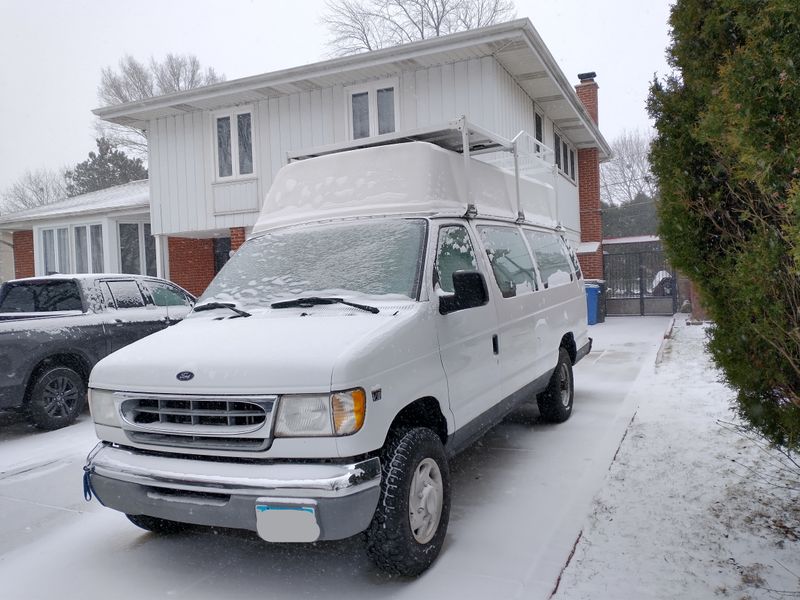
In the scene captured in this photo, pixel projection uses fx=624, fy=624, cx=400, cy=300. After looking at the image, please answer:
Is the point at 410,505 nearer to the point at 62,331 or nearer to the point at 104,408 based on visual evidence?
the point at 104,408

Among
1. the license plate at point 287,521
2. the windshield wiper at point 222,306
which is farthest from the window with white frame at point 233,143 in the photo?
the license plate at point 287,521

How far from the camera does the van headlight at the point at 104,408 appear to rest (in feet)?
11.0

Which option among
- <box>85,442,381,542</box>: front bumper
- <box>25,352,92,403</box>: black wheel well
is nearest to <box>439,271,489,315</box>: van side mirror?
<box>85,442,381,542</box>: front bumper

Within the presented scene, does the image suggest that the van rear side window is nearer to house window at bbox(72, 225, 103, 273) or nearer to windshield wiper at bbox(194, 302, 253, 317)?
windshield wiper at bbox(194, 302, 253, 317)

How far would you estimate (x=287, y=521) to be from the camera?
278cm

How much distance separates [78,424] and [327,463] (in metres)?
A: 5.46

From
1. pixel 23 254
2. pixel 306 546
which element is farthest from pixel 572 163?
pixel 23 254

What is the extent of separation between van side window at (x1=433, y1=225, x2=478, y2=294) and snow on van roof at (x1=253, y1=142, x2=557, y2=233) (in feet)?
0.49

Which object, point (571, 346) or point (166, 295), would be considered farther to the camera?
point (166, 295)

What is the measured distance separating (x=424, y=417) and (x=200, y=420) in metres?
1.25

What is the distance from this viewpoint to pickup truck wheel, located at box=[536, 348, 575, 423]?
607cm

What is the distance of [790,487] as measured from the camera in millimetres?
3859

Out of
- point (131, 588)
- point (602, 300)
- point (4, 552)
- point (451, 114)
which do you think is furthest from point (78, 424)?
point (602, 300)

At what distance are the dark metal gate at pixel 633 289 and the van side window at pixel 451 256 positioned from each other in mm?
14649
